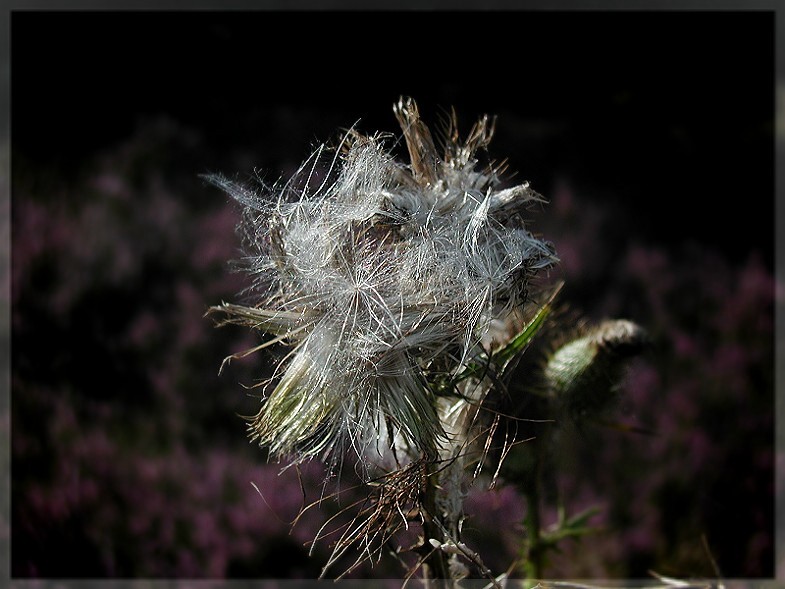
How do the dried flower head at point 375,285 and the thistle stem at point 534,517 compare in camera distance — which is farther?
the thistle stem at point 534,517

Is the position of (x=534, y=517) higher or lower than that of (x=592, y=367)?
→ lower

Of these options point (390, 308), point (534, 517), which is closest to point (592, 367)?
point (534, 517)

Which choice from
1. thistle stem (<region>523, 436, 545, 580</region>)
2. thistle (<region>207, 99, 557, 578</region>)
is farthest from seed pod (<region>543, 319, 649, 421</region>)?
thistle (<region>207, 99, 557, 578</region>)

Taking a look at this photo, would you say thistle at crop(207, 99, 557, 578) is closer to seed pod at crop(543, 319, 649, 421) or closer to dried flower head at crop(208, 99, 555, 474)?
Result: dried flower head at crop(208, 99, 555, 474)

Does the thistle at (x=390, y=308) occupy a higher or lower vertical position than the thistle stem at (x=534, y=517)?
higher

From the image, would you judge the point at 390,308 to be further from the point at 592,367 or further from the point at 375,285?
the point at 592,367

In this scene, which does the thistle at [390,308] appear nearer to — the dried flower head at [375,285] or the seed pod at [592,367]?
the dried flower head at [375,285]

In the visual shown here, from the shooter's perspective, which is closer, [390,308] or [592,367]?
[390,308]

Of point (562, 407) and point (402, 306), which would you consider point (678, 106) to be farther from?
point (402, 306)

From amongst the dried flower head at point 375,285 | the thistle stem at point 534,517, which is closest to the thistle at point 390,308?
the dried flower head at point 375,285
